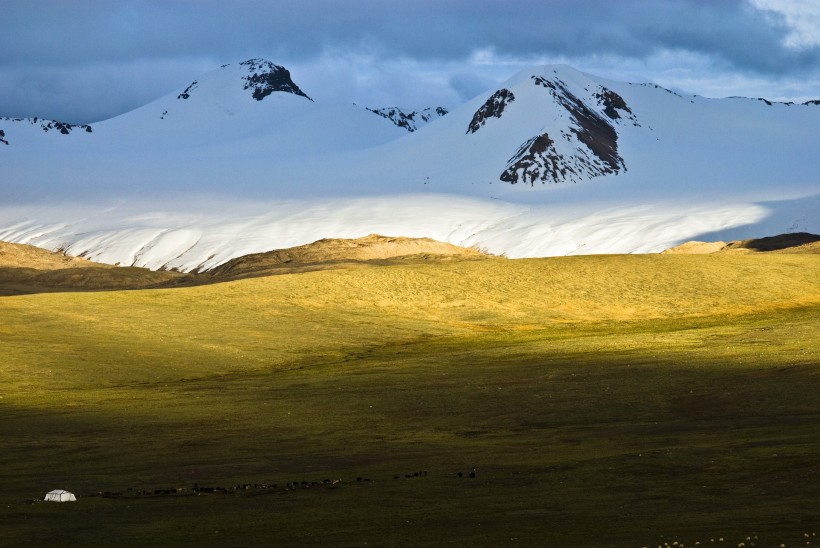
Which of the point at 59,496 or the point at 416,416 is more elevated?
the point at 59,496

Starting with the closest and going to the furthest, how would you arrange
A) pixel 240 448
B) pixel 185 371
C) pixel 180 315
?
pixel 240 448
pixel 185 371
pixel 180 315

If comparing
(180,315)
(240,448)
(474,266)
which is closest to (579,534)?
(240,448)

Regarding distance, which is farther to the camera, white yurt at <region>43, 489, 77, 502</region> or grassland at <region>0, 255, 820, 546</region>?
white yurt at <region>43, 489, 77, 502</region>

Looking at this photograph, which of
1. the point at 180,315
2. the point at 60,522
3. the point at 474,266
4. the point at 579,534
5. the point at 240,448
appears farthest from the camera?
the point at 474,266

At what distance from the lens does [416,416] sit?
1921 inches

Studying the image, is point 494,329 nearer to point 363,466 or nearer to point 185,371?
point 185,371

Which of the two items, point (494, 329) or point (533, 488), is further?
point (494, 329)

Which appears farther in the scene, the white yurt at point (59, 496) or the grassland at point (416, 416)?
Answer: the white yurt at point (59, 496)

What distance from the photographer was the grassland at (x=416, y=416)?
89.3 feet

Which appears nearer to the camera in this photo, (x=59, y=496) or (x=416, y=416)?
(x=59, y=496)

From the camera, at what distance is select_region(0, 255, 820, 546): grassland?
1072 inches

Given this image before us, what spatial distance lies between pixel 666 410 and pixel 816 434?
11.3 m

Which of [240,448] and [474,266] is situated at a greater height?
[474,266]

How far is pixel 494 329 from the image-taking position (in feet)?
324
